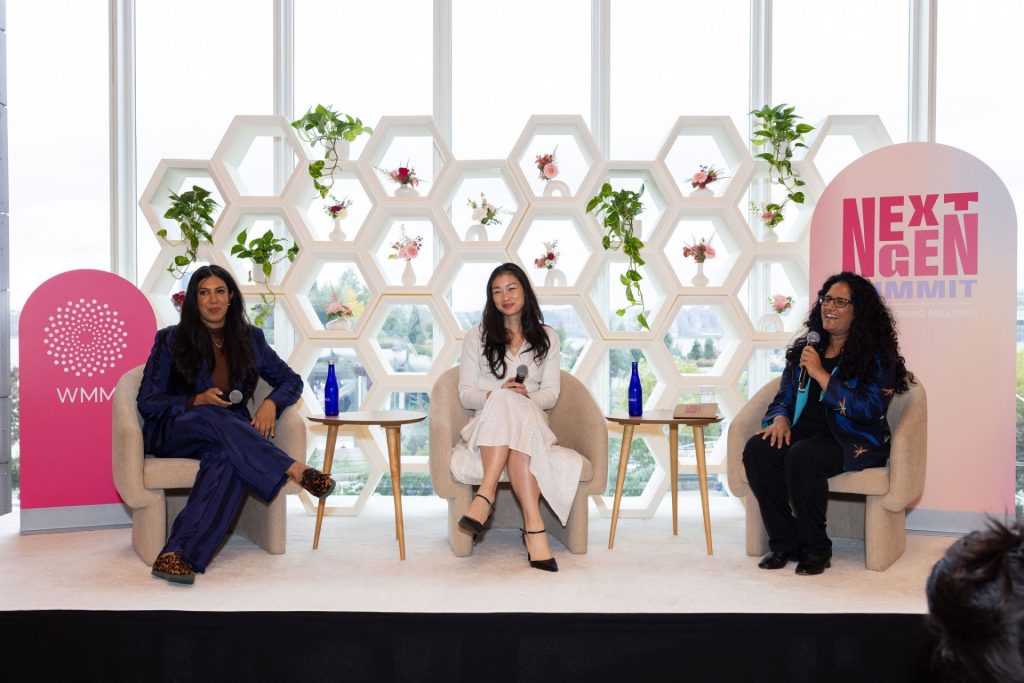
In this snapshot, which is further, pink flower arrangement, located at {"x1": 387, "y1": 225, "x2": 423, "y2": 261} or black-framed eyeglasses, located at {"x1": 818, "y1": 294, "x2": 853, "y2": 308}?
pink flower arrangement, located at {"x1": 387, "y1": 225, "x2": 423, "y2": 261}

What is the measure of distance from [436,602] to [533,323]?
146cm

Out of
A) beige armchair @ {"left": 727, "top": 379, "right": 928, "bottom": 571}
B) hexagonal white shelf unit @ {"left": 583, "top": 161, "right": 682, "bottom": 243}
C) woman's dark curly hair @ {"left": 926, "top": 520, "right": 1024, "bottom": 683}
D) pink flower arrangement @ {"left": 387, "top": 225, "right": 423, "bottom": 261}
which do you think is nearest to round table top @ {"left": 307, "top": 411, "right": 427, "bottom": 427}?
pink flower arrangement @ {"left": 387, "top": 225, "right": 423, "bottom": 261}

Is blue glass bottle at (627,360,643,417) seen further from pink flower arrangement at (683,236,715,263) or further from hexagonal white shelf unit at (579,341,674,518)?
pink flower arrangement at (683,236,715,263)

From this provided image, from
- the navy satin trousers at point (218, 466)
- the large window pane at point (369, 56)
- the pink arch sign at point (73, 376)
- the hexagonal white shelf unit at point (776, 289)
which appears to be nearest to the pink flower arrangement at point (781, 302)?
the hexagonal white shelf unit at point (776, 289)

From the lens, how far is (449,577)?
3.22 metres

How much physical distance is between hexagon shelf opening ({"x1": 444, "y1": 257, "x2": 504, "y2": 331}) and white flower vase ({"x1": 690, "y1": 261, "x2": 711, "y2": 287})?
4.01 ft

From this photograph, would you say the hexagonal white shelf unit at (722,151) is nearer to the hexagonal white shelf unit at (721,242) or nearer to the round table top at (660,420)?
the hexagonal white shelf unit at (721,242)

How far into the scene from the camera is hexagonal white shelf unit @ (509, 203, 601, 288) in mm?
4500

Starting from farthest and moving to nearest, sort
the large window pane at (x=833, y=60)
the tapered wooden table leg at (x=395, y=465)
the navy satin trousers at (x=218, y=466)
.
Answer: the large window pane at (x=833, y=60), the tapered wooden table leg at (x=395, y=465), the navy satin trousers at (x=218, y=466)

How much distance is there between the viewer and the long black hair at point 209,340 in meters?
3.59

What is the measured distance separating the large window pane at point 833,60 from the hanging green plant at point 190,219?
11.0 feet

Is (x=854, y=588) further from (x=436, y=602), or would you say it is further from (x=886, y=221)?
(x=886, y=221)

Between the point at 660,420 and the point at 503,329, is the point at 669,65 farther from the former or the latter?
the point at 660,420

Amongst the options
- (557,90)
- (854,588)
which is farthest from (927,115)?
(854,588)
